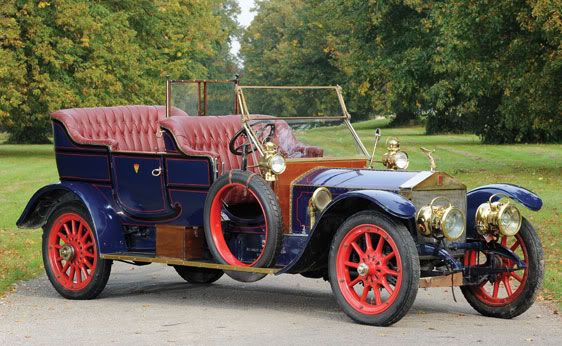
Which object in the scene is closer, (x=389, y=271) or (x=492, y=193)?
(x=389, y=271)

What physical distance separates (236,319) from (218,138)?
7.64 feet

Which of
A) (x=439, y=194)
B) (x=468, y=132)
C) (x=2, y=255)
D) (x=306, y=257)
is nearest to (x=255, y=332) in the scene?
(x=306, y=257)

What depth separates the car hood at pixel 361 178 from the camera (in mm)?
9062

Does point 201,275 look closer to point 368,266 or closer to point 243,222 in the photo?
point 243,222

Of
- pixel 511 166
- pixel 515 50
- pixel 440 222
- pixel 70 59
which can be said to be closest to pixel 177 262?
pixel 440 222

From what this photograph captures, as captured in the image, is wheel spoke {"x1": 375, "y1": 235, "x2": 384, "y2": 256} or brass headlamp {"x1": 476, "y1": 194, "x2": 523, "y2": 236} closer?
wheel spoke {"x1": 375, "y1": 235, "x2": 384, "y2": 256}

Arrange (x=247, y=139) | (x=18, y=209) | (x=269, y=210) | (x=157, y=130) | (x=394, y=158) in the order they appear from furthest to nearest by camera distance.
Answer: (x=18, y=209) → (x=157, y=130) → (x=394, y=158) → (x=247, y=139) → (x=269, y=210)

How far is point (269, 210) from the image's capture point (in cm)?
930

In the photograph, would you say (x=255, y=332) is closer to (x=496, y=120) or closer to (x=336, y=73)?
(x=496, y=120)

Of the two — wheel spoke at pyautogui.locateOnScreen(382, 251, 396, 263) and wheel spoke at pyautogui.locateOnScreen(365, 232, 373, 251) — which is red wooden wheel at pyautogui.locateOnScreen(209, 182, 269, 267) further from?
wheel spoke at pyautogui.locateOnScreen(382, 251, 396, 263)

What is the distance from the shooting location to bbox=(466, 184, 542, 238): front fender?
938cm

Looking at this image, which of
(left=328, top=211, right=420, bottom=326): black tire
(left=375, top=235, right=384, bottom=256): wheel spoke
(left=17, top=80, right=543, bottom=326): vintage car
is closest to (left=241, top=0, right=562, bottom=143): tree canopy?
(left=17, top=80, right=543, bottom=326): vintage car

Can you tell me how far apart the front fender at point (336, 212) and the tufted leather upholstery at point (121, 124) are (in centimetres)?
274

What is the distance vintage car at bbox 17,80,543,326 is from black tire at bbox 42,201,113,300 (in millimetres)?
13
